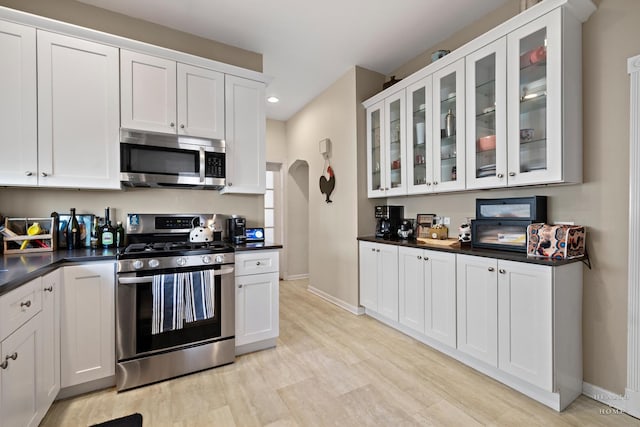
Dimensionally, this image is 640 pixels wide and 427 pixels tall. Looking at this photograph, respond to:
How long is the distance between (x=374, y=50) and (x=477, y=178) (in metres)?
1.86

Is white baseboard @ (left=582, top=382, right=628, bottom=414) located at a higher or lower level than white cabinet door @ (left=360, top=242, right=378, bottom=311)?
lower

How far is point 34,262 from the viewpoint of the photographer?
1720 mm

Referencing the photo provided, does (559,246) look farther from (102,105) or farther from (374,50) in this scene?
(102,105)

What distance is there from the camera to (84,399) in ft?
6.31

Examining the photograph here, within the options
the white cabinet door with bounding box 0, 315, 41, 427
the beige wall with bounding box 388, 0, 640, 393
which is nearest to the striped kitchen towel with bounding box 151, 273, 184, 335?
the white cabinet door with bounding box 0, 315, 41, 427

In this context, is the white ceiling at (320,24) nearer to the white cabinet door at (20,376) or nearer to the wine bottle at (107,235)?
the wine bottle at (107,235)

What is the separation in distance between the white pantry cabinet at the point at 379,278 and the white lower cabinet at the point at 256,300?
3.88ft

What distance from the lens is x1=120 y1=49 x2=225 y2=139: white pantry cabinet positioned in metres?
2.33

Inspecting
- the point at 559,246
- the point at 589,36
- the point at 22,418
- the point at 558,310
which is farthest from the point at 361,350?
the point at 589,36

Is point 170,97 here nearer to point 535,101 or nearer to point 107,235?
point 107,235

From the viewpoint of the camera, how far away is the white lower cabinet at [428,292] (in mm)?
2375

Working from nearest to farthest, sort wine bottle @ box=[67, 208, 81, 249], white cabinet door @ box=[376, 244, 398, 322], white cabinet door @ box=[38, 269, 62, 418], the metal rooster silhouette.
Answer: white cabinet door @ box=[38, 269, 62, 418], wine bottle @ box=[67, 208, 81, 249], white cabinet door @ box=[376, 244, 398, 322], the metal rooster silhouette

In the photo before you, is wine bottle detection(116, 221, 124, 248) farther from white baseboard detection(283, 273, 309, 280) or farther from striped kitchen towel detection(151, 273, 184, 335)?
white baseboard detection(283, 273, 309, 280)

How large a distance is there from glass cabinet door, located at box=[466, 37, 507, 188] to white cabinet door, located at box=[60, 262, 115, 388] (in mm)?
2898
